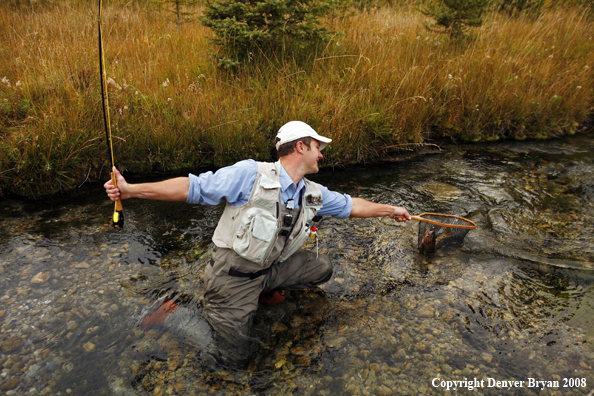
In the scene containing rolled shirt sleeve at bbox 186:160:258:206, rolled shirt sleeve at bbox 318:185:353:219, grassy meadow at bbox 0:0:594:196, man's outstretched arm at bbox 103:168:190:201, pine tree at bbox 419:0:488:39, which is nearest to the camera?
man's outstretched arm at bbox 103:168:190:201

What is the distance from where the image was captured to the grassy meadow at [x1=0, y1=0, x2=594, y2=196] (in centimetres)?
538

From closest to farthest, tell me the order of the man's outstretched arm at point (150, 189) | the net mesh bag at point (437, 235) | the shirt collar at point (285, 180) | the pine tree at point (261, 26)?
the man's outstretched arm at point (150, 189) < the shirt collar at point (285, 180) < the net mesh bag at point (437, 235) < the pine tree at point (261, 26)

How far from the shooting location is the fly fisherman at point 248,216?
114 inches

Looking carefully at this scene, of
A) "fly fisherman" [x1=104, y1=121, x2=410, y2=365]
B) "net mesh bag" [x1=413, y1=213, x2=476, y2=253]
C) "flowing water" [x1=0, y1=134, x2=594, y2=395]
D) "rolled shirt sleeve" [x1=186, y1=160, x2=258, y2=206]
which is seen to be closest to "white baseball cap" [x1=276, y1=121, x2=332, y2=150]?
"fly fisherman" [x1=104, y1=121, x2=410, y2=365]

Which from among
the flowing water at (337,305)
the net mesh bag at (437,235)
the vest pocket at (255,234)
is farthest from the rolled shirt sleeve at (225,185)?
the net mesh bag at (437,235)

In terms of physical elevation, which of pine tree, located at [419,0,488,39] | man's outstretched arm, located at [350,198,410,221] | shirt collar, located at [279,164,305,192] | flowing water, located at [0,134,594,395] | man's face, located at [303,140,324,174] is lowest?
flowing water, located at [0,134,594,395]

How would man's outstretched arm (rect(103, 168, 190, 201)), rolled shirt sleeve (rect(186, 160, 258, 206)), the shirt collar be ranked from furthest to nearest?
the shirt collar, rolled shirt sleeve (rect(186, 160, 258, 206)), man's outstretched arm (rect(103, 168, 190, 201))

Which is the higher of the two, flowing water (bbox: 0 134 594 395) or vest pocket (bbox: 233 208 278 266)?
vest pocket (bbox: 233 208 278 266)

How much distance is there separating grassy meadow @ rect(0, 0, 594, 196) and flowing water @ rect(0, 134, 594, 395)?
904 millimetres

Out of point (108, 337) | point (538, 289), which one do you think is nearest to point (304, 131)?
point (108, 337)

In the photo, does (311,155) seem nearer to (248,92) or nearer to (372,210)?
(372,210)

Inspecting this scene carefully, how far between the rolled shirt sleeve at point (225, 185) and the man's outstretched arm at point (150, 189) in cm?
6

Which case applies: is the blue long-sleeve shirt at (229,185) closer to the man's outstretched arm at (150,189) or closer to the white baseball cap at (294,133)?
the man's outstretched arm at (150,189)

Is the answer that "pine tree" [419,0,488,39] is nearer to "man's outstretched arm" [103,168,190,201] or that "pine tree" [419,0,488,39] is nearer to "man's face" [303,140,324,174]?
"man's face" [303,140,324,174]
